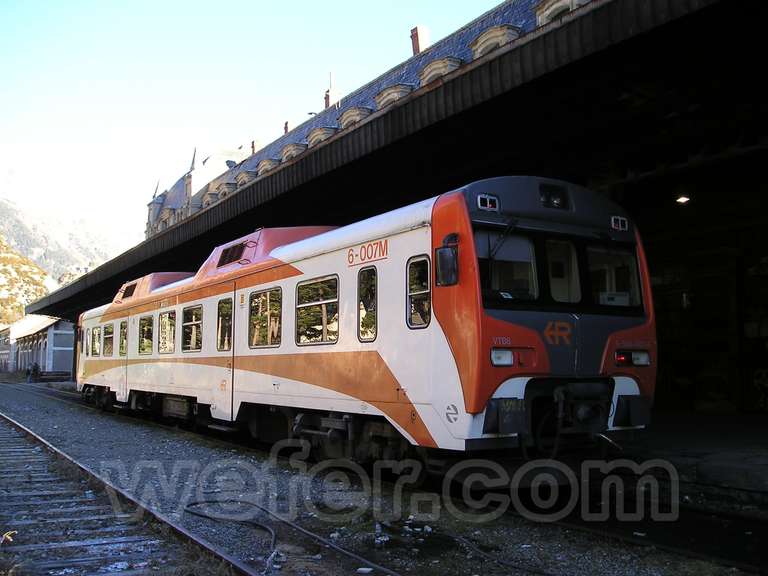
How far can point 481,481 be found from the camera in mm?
7113

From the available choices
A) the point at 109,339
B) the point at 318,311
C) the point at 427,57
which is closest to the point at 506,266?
the point at 318,311

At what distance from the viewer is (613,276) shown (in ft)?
25.4

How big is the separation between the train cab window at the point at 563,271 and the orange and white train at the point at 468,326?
15mm

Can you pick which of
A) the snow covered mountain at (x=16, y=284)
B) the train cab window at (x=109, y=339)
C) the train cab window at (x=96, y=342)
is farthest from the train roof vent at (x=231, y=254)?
the snow covered mountain at (x=16, y=284)

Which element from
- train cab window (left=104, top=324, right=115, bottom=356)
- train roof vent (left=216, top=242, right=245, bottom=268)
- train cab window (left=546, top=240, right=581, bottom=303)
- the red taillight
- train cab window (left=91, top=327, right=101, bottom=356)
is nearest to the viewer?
train cab window (left=546, top=240, right=581, bottom=303)

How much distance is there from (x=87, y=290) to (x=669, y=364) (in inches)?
1110

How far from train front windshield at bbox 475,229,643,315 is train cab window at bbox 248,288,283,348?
154 inches

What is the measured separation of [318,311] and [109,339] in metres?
11.8

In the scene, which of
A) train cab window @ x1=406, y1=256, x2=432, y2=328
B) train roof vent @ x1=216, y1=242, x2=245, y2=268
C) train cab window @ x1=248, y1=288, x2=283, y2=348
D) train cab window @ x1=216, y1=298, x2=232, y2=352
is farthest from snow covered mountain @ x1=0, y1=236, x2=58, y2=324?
train cab window @ x1=406, y1=256, x2=432, y2=328

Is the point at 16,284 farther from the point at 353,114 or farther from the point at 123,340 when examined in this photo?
the point at 123,340

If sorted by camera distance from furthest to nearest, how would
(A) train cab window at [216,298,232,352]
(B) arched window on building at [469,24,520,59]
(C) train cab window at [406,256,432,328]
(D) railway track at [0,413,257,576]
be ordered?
(B) arched window on building at [469,24,520,59]
(A) train cab window at [216,298,232,352]
(C) train cab window at [406,256,432,328]
(D) railway track at [0,413,257,576]

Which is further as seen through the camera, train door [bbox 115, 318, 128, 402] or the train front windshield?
train door [bbox 115, 318, 128, 402]

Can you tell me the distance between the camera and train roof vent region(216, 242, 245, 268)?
11.6 meters

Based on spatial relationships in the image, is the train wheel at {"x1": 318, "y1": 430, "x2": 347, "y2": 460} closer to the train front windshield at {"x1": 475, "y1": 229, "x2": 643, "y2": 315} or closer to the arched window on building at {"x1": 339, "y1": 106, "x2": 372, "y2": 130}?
A: the train front windshield at {"x1": 475, "y1": 229, "x2": 643, "y2": 315}
